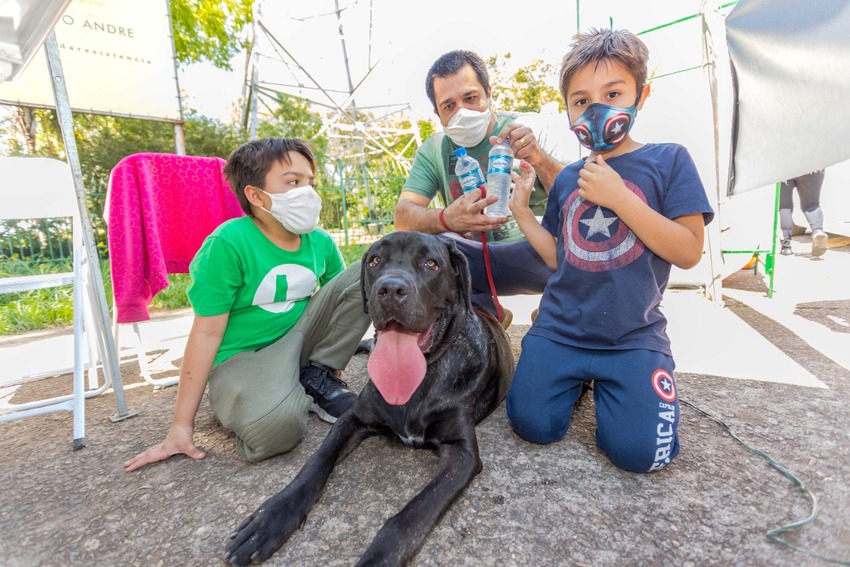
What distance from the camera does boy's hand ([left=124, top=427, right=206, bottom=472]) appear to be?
2.02 m

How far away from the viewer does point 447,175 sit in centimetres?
326

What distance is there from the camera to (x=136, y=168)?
9.67 ft

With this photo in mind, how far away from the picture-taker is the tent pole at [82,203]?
7.45 feet

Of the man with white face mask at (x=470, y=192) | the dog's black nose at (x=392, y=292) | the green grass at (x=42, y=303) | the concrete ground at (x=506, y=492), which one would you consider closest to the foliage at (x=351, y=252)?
the green grass at (x=42, y=303)

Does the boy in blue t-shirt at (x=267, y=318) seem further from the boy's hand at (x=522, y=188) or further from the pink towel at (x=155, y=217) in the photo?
the boy's hand at (x=522, y=188)

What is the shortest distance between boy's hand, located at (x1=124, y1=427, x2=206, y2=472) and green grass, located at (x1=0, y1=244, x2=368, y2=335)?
126 inches

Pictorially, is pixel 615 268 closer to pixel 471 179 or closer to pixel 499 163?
pixel 499 163

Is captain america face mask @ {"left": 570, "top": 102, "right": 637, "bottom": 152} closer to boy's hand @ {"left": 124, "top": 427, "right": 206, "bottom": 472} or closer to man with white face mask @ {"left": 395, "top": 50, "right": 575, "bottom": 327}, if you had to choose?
man with white face mask @ {"left": 395, "top": 50, "right": 575, "bottom": 327}

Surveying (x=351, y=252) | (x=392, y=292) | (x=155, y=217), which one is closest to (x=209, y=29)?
(x=351, y=252)

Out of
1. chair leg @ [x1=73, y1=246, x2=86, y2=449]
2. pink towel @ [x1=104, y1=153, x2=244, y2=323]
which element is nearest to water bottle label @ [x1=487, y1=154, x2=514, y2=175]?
pink towel @ [x1=104, y1=153, x2=244, y2=323]

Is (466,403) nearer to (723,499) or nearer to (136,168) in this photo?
(723,499)

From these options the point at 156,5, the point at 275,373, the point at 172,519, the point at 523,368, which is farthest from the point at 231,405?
the point at 156,5

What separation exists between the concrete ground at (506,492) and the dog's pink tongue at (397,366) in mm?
400

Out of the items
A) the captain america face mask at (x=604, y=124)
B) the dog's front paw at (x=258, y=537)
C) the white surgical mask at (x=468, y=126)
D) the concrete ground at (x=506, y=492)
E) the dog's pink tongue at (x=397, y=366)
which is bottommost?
the concrete ground at (x=506, y=492)
